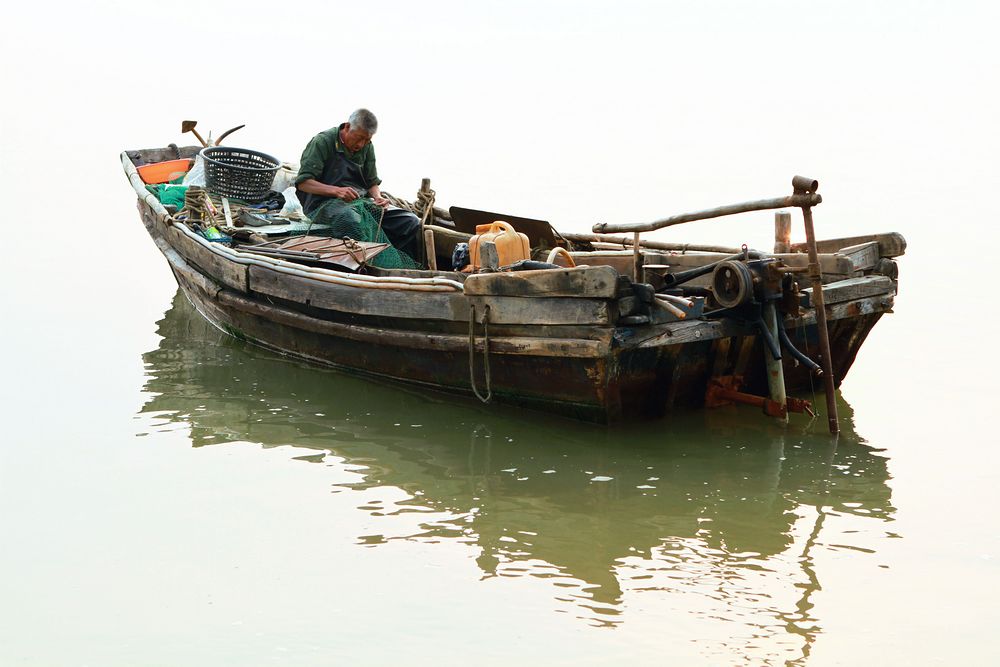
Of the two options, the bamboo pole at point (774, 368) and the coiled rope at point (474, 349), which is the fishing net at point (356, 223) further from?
Result: the bamboo pole at point (774, 368)

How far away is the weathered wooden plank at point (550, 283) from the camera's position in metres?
6.09

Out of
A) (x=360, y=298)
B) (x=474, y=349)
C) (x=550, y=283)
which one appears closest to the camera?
(x=550, y=283)

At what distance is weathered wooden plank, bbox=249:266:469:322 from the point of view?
273 inches

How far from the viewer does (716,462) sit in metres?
6.23

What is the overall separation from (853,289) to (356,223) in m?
4.06

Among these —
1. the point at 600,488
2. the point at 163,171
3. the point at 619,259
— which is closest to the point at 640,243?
the point at 619,259

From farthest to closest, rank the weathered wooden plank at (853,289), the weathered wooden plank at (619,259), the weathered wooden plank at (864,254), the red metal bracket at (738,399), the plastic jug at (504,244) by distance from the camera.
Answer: the weathered wooden plank at (619,259) → the weathered wooden plank at (864,254) → the plastic jug at (504,244) → the weathered wooden plank at (853,289) → the red metal bracket at (738,399)

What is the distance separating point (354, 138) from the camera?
9477 mm

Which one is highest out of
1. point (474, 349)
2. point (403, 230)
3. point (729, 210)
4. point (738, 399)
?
Result: point (729, 210)

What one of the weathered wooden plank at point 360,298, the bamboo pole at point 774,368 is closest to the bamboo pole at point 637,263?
the bamboo pole at point 774,368

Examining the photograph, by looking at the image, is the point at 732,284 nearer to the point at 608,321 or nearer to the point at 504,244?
the point at 608,321

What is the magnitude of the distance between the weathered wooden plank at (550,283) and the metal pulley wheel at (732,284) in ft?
2.51

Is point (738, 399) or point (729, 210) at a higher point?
point (729, 210)

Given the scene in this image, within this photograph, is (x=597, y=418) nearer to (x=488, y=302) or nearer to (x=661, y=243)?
(x=488, y=302)
